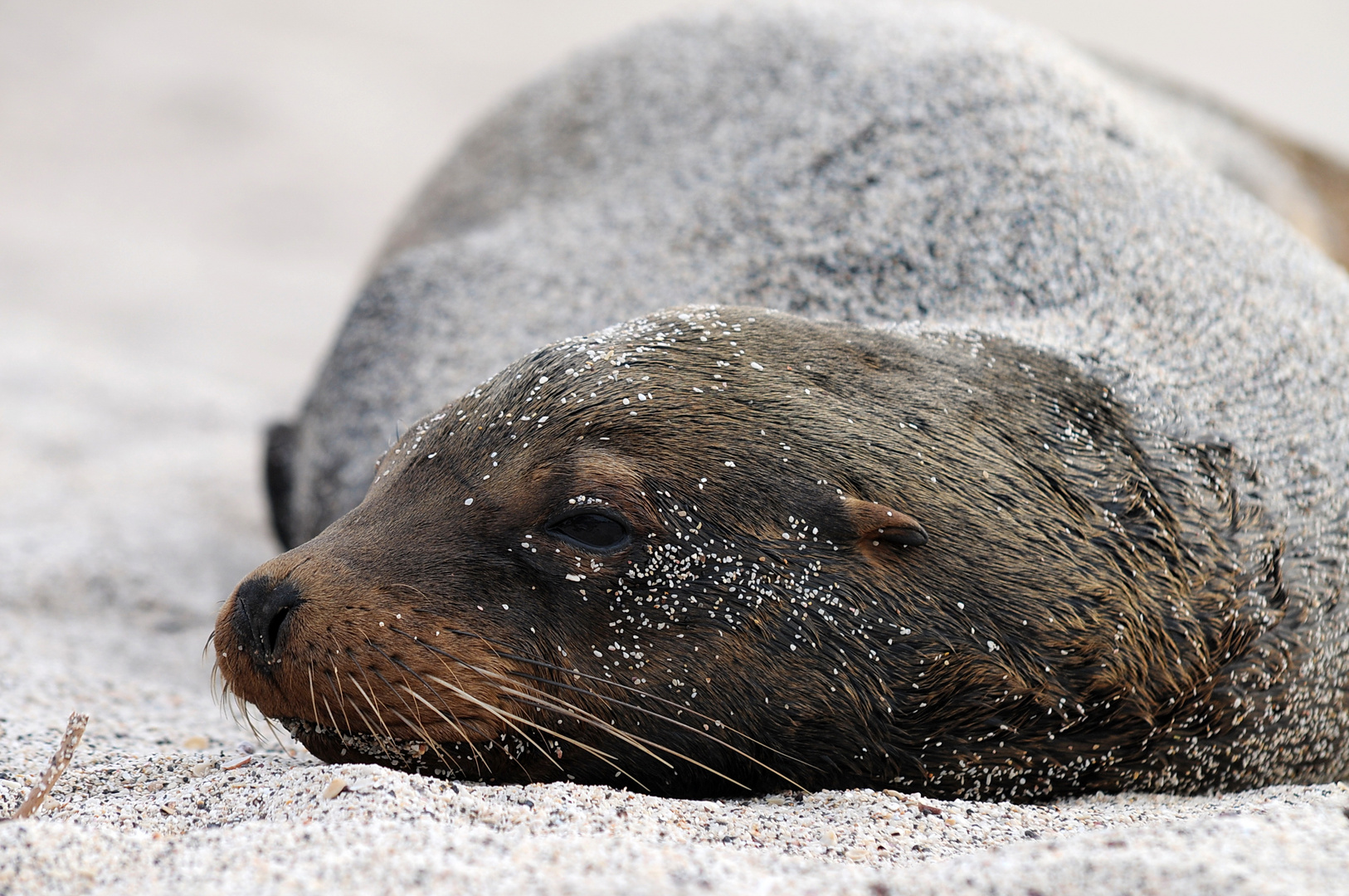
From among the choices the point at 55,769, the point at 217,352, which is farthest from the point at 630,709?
the point at 217,352

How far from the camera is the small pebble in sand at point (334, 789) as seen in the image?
218cm

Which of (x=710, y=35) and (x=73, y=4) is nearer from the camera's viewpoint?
(x=710, y=35)

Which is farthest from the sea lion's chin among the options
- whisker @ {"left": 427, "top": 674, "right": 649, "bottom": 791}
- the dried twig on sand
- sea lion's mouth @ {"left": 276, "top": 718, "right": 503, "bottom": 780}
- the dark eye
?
the dark eye

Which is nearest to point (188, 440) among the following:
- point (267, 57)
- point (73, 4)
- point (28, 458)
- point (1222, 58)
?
point (28, 458)

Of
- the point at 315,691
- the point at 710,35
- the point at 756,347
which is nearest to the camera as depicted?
the point at 315,691

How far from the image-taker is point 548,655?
238 centimetres

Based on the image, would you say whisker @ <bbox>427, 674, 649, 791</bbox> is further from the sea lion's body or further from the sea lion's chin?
the sea lion's chin

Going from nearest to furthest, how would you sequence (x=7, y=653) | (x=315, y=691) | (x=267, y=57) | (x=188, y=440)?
(x=315, y=691) → (x=7, y=653) → (x=188, y=440) → (x=267, y=57)

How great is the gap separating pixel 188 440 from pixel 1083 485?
202 inches

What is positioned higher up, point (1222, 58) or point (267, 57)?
point (1222, 58)

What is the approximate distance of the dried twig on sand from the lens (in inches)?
88.0

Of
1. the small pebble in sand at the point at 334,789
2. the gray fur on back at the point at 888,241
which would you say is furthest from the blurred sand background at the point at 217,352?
the gray fur on back at the point at 888,241

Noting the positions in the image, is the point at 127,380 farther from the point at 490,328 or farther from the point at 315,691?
the point at 315,691

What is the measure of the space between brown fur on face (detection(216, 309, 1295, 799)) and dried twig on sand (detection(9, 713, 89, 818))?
0.93 feet
